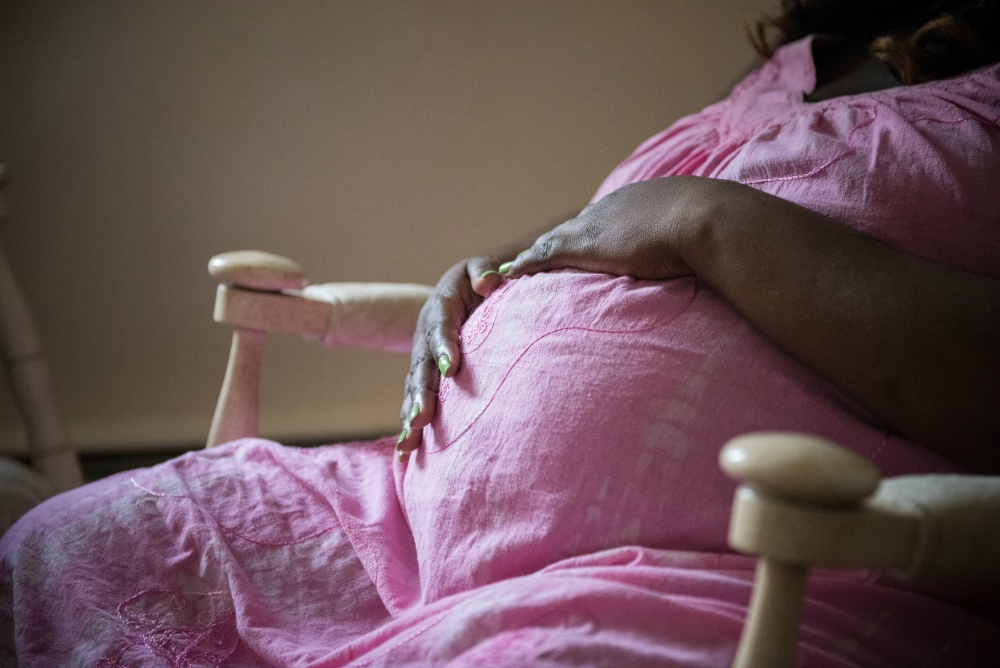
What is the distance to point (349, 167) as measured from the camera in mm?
1690

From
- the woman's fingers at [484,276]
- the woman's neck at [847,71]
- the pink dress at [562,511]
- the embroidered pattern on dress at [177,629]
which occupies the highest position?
the woman's neck at [847,71]

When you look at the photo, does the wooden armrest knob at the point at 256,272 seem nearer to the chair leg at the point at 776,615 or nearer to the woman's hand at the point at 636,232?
the woman's hand at the point at 636,232

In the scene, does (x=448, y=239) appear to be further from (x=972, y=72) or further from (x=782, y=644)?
(x=782, y=644)

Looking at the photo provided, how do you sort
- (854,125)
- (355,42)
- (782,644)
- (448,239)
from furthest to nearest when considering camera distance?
(448,239)
(355,42)
(854,125)
(782,644)

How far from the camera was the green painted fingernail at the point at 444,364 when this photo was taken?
0.78 metres

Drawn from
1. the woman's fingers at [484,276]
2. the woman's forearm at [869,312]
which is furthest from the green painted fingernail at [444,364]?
the woman's forearm at [869,312]

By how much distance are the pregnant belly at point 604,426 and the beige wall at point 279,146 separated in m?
1.05

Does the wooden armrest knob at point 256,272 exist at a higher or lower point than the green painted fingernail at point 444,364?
higher

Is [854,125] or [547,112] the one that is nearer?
[854,125]

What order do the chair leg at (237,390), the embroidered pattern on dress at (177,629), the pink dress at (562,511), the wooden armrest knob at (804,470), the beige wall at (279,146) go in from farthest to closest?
the beige wall at (279,146) < the chair leg at (237,390) < the embroidered pattern on dress at (177,629) < the pink dress at (562,511) < the wooden armrest knob at (804,470)

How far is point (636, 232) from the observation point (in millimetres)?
712

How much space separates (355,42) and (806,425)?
1300mm

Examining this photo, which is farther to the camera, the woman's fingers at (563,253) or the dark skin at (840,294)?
the woman's fingers at (563,253)

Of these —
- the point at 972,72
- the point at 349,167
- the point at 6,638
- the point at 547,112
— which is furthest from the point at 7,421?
the point at 972,72
